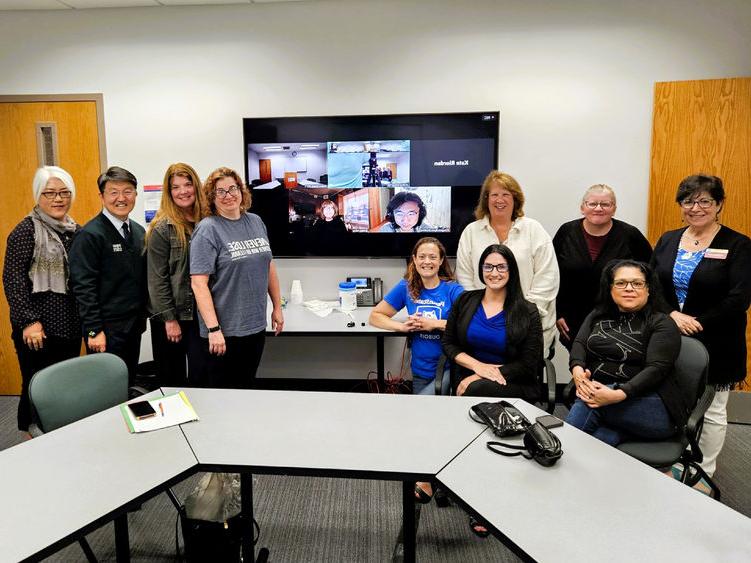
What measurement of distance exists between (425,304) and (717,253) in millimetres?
1457

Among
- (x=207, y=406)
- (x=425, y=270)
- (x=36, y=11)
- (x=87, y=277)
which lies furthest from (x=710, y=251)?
(x=36, y=11)

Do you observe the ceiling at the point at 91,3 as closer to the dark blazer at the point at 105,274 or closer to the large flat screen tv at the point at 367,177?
the large flat screen tv at the point at 367,177

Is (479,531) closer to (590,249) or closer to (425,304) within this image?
(425,304)

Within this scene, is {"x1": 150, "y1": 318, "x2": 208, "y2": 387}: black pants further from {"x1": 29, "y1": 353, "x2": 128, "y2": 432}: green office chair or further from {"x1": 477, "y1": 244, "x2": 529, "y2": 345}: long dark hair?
{"x1": 477, "y1": 244, "x2": 529, "y2": 345}: long dark hair

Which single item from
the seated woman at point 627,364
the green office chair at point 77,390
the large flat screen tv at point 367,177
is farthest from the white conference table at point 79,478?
the large flat screen tv at point 367,177

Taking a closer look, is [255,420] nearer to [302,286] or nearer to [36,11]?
[302,286]

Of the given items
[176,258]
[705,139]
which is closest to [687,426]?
[705,139]

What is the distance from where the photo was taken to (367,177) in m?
3.55

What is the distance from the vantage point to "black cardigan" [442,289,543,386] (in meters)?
2.30

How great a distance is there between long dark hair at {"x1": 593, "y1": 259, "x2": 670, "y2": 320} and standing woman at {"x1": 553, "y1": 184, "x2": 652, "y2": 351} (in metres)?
0.68

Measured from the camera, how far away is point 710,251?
238 cm

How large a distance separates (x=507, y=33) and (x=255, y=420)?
309 centimetres

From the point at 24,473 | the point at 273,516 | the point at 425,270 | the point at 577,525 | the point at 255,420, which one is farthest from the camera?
the point at 425,270

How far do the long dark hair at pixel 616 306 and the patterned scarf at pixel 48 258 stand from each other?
2661 mm
